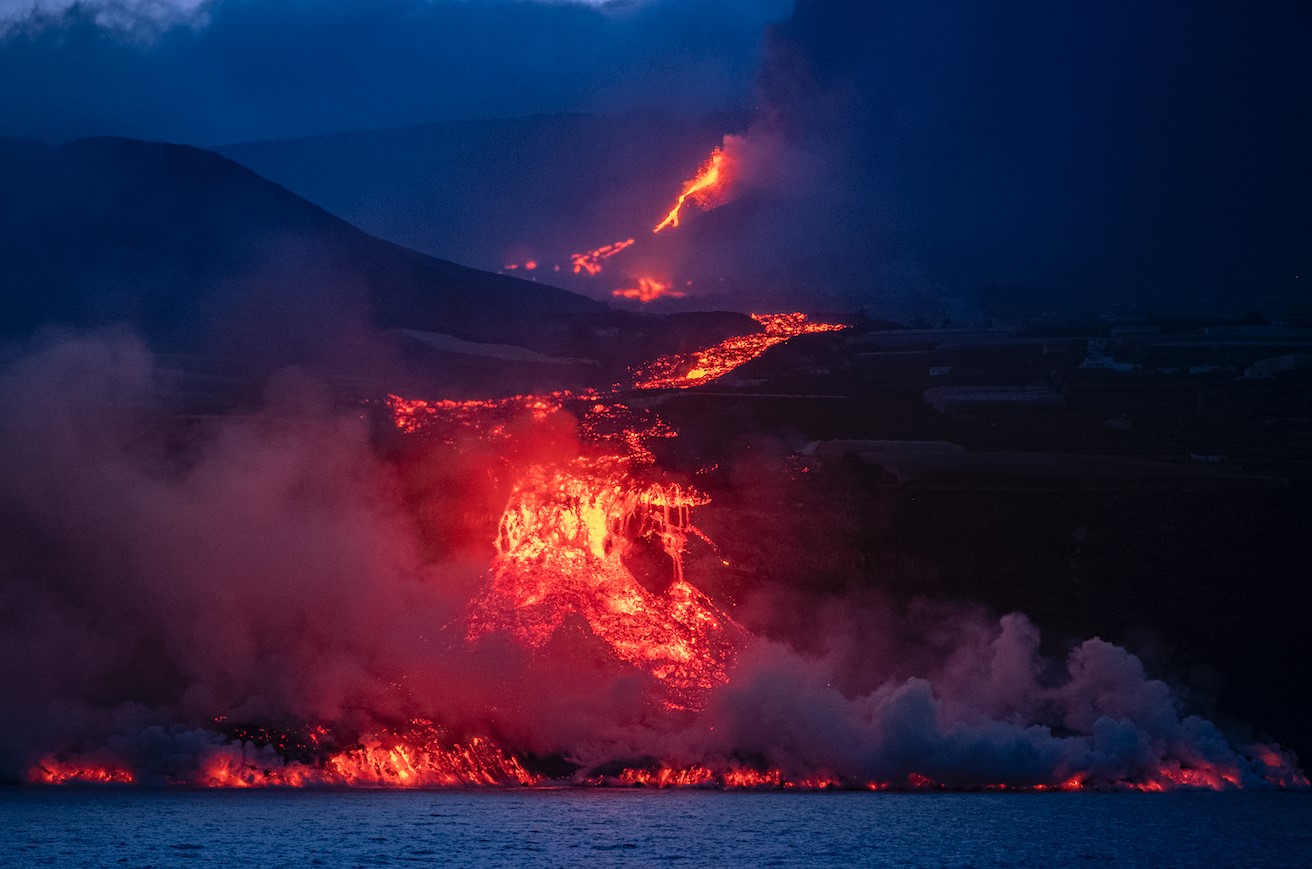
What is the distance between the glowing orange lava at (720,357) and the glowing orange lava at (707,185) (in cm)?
638

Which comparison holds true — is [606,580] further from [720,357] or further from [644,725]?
[720,357]

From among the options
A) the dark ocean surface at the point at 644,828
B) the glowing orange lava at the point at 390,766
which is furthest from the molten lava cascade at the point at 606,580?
the dark ocean surface at the point at 644,828

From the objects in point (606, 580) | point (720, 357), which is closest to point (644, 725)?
point (606, 580)

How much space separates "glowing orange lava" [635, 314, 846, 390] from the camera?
229 feet

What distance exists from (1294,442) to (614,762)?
96.5ft

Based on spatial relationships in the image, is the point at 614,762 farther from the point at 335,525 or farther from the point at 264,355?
the point at 264,355

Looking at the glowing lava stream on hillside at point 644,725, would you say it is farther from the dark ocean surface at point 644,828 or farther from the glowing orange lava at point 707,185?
the glowing orange lava at point 707,185

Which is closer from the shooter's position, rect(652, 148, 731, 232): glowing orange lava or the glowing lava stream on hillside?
the glowing lava stream on hillside

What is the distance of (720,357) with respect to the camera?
72375 millimetres

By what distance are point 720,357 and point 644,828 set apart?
→ 29.7 metres

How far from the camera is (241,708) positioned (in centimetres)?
5225

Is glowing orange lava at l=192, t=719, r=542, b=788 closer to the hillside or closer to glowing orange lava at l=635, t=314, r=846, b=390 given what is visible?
glowing orange lava at l=635, t=314, r=846, b=390

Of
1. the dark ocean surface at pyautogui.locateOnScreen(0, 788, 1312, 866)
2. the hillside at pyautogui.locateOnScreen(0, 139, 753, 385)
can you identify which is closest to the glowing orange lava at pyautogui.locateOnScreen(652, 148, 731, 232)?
the hillside at pyautogui.locateOnScreen(0, 139, 753, 385)

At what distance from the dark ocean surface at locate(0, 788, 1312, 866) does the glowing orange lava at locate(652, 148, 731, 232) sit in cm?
3149
